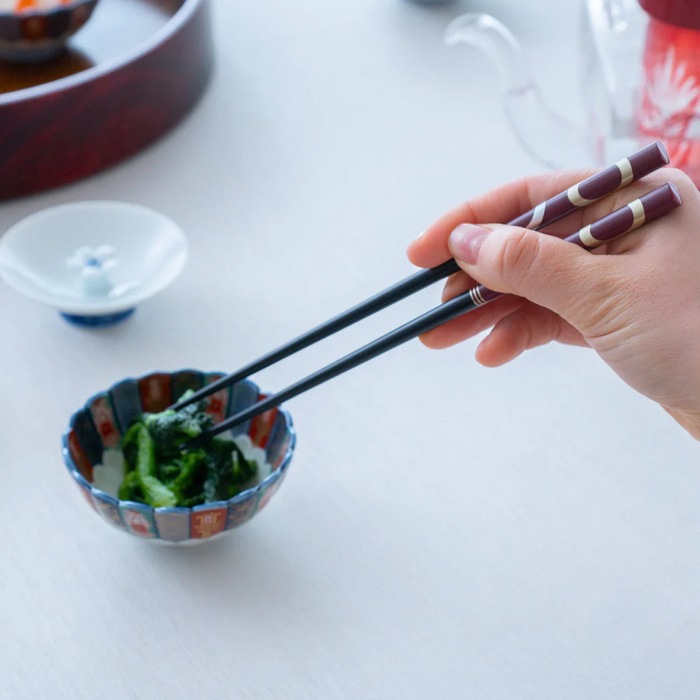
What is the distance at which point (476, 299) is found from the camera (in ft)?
2.30

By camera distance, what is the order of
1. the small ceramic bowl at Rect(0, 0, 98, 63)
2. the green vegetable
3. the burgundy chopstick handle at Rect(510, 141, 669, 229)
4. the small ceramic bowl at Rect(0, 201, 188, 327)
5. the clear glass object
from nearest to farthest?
the burgundy chopstick handle at Rect(510, 141, 669, 229) < the green vegetable < the small ceramic bowl at Rect(0, 201, 188, 327) < the clear glass object < the small ceramic bowl at Rect(0, 0, 98, 63)

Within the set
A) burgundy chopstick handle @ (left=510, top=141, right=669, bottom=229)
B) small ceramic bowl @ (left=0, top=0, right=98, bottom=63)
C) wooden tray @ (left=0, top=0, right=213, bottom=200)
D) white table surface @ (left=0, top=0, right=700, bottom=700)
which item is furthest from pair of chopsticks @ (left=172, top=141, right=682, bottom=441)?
small ceramic bowl @ (left=0, top=0, right=98, bottom=63)

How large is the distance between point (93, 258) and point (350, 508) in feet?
1.34

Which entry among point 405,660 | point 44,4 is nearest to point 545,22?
point 44,4

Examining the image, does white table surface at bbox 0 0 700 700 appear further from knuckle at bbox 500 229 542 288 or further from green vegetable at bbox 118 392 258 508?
knuckle at bbox 500 229 542 288

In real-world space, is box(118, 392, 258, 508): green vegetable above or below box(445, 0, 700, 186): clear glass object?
below

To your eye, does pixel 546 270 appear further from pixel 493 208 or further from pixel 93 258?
pixel 93 258

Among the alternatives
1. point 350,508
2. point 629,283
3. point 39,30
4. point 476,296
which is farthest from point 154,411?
point 39,30

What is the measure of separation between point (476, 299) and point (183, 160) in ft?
2.26

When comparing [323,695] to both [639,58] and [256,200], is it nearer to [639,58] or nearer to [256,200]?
[256,200]

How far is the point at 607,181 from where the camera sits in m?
0.64

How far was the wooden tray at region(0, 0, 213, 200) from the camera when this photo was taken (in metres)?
1.12

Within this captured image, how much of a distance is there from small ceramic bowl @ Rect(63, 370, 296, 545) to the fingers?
204mm

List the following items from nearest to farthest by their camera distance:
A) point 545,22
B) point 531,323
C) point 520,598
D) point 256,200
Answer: point 520,598, point 531,323, point 256,200, point 545,22
